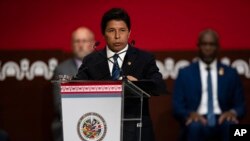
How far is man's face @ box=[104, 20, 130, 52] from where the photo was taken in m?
2.92

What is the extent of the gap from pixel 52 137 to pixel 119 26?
2.74 meters

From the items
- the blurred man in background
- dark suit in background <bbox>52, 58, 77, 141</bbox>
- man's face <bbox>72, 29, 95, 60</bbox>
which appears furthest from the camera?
man's face <bbox>72, 29, 95, 60</bbox>

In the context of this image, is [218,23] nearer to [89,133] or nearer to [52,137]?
[52,137]

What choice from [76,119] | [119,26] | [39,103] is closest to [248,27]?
[39,103]

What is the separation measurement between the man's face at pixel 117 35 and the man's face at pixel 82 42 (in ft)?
7.34

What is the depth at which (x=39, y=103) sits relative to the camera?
18.2 feet

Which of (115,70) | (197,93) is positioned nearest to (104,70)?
(115,70)

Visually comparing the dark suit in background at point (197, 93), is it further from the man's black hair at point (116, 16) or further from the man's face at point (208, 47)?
the man's black hair at point (116, 16)

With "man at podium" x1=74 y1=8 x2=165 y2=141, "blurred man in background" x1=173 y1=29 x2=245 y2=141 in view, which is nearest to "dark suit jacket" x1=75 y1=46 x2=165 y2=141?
"man at podium" x1=74 y1=8 x2=165 y2=141

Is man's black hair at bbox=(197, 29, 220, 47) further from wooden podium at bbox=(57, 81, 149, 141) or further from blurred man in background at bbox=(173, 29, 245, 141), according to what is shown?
wooden podium at bbox=(57, 81, 149, 141)

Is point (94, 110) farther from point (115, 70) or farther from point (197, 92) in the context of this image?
point (197, 92)

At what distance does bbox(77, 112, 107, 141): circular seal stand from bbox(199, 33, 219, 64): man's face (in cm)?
250

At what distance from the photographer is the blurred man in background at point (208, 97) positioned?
4684 mm

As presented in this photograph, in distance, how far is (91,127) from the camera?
8.65 ft
